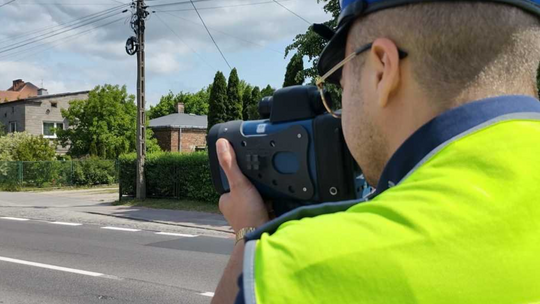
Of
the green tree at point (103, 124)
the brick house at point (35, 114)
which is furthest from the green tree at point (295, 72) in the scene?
the brick house at point (35, 114)

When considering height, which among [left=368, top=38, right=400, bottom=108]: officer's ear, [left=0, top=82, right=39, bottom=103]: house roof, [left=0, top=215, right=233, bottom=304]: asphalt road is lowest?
[left=0, top=215, right=233, bottom=304]: asphalt road

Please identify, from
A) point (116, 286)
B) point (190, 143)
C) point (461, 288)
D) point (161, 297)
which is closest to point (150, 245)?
point (116, 286)

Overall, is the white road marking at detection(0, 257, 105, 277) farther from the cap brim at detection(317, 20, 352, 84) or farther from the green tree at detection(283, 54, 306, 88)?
the green tree at detection(283, 54, 306, 88)

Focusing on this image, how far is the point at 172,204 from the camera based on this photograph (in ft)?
56.1

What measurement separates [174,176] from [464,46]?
17767mm

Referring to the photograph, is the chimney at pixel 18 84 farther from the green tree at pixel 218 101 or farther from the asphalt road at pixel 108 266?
the asphalt road at pixel 108 266

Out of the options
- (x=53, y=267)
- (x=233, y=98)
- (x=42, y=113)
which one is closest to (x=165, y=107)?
(x=42, y=113)

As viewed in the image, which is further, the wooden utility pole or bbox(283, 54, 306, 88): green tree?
the wooden utility pole

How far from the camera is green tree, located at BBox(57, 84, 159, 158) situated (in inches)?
1193

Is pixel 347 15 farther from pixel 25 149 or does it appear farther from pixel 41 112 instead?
pixel 41 112

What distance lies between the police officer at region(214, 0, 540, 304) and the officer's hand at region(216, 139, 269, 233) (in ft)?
1.26

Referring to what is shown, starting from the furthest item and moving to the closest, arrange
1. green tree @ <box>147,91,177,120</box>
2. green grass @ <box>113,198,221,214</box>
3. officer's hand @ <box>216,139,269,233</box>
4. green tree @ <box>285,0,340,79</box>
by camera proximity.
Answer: green tree @ <box>147,91,177,120</box>
green grass @ <box>113,198,221,214</box>
green tree @ <box>285,0,340,79</box>
officer's hand @ <box>216,139,269,233</box>

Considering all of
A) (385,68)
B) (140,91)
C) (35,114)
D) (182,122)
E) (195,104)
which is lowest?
(385,68)

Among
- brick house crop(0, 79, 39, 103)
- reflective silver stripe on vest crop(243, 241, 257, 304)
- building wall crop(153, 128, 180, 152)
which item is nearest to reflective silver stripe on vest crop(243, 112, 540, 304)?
reflective silver stripe on vest crop(243, 241, 257, 304)
